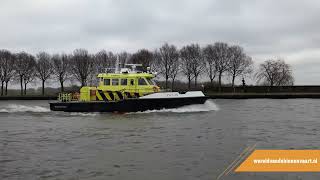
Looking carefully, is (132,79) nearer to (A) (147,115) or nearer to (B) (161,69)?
(A) (147,115)

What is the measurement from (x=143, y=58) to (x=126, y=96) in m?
40.7

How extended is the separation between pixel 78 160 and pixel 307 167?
6.45 meters

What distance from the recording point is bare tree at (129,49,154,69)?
69688mm

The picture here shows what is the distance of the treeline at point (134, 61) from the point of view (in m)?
70.4

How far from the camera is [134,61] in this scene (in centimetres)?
6994

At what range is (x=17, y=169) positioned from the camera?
11.2m

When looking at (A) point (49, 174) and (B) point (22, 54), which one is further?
(B) point (22, 54)

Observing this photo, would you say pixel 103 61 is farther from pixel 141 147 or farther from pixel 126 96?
pixel 141 147

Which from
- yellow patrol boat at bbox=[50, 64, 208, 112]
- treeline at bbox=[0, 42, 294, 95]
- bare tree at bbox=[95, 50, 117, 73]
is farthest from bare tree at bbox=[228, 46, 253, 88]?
yellow patrol boat at bbox=[50, 64, 208, 112]

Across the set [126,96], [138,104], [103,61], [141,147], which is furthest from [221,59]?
[141,147]

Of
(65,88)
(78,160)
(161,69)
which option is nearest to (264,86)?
(161,69)

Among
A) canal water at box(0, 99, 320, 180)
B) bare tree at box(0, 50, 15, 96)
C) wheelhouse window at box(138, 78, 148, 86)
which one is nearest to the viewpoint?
canal water at box(0, 99, 320, 180)

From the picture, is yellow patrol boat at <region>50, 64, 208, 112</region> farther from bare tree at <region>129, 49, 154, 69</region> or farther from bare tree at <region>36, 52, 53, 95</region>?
bare tree at <region>36, 52, 53, 95</region>

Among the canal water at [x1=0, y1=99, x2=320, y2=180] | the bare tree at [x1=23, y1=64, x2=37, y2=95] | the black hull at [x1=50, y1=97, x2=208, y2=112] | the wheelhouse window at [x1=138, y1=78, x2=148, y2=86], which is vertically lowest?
the canal water at [x1=0, y1=99, x2=320, y2=180]
